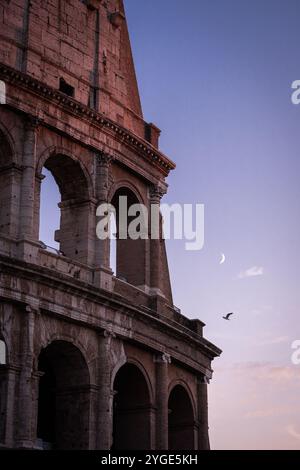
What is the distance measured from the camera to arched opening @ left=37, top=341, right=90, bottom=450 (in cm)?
3241

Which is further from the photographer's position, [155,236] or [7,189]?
[155,236]

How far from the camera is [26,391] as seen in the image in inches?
1186

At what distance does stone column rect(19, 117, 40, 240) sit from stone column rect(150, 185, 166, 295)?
610cm

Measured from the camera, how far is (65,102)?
34250 millimetres

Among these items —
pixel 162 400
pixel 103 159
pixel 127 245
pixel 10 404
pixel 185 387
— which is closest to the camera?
pixel 10 404

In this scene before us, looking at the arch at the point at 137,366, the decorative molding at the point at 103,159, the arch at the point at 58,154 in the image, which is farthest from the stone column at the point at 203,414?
the decorative molding at the point at 103,159

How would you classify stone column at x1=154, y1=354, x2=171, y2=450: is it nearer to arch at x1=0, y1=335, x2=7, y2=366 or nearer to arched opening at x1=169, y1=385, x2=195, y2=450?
arched opening at x1=169, y1=385, x2=195, y2=450

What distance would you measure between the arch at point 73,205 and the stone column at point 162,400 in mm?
4293

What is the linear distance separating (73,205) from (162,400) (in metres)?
6.76

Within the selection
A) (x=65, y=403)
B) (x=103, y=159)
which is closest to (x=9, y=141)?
(x=103, y=159)

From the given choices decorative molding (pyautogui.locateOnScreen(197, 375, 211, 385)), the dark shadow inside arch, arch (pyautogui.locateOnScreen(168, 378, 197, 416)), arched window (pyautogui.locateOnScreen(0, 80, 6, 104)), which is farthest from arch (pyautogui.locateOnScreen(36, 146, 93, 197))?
decorative molding (pyautogui.locateOnScreen(197, 375, 211, 385))

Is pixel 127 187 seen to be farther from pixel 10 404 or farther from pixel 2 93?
pixel 10 404

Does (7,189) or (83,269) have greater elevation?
(7,189)
